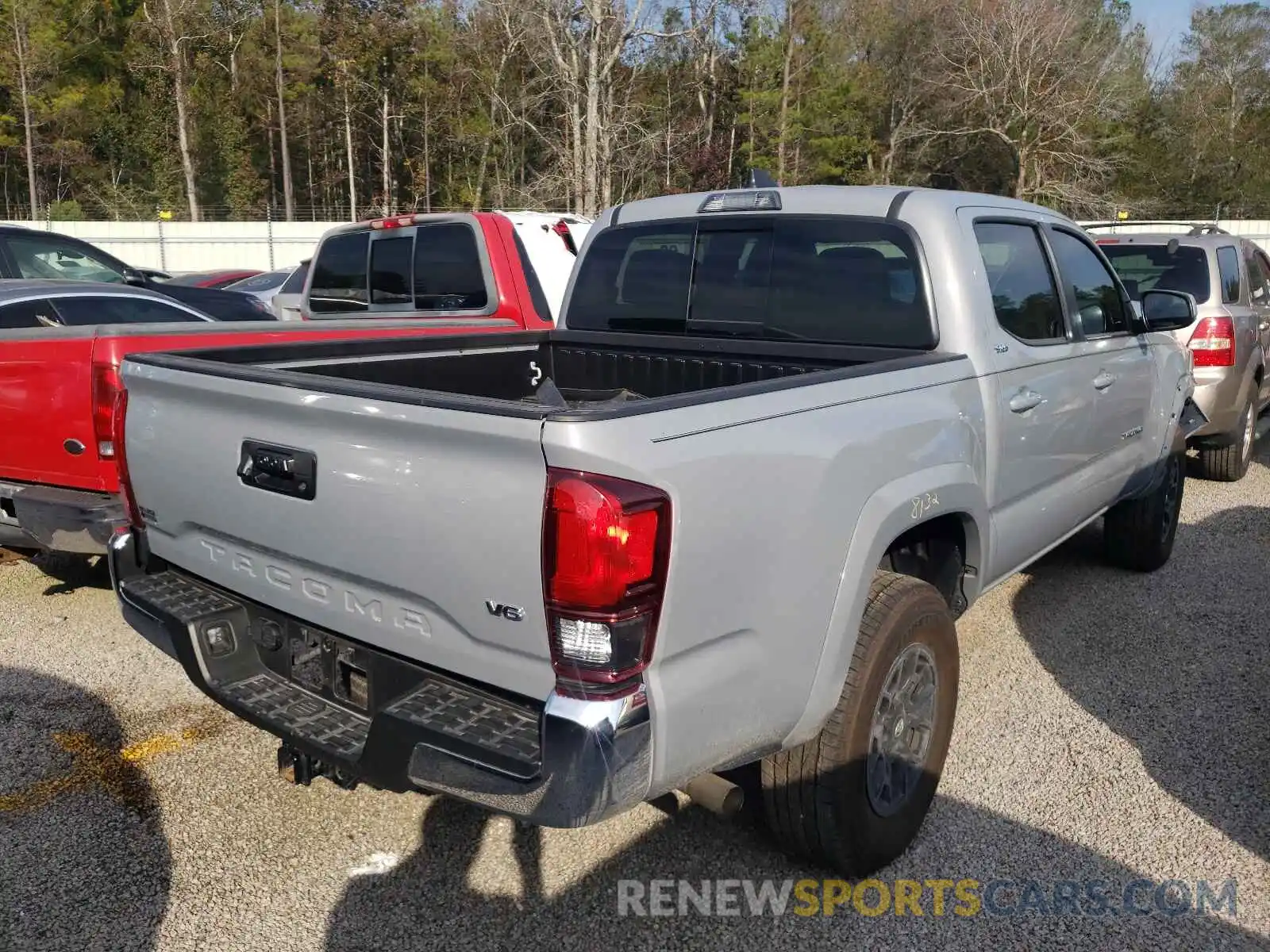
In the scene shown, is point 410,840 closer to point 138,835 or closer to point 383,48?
point 138,835

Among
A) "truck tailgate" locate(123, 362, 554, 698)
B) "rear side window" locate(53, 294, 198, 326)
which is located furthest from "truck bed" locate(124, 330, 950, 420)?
"rear side window" locate(53, 294, 198, 326)

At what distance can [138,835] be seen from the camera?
3205 millimetres

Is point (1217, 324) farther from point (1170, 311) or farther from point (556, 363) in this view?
point (556, 363)

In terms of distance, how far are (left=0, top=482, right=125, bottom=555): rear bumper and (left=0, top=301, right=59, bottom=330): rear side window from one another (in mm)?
2847

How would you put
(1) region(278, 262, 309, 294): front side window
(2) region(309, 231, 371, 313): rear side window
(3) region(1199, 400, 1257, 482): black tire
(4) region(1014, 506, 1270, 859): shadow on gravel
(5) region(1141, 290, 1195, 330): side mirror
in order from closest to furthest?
A: (4) region(1014, 506, 1270, 859): shadow on gravel → (5) region(1141, 290, 1195, 330): side mirror → (2) region(309, 231, 371, 313): rear side window → (3) region(1199, 400, 1257, 482): black tire → (1) region(278, 262, 309, 294): front side window

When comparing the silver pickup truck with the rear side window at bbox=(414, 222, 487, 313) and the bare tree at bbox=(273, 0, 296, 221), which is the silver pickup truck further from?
the bare tree at bbox=(273, 0, 296, 221)

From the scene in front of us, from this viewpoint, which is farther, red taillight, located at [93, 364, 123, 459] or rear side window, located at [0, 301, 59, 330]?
rear side window, located at [0, 301, 59, 330]

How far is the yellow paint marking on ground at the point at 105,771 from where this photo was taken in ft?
11.1

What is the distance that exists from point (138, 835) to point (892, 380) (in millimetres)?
2694

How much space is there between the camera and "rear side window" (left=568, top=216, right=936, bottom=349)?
360 centimetres

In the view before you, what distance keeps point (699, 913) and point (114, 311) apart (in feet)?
21.5

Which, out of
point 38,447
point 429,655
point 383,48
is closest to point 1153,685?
point 429,655

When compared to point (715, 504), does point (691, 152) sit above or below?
above

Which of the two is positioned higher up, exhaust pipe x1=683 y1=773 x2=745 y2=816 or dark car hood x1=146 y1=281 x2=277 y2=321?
dark car hood x1=146 y1=281 x2=277 y2=321
